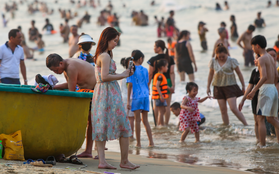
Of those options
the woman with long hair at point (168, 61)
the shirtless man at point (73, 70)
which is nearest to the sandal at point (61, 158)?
the shirtless man at point (73, 70)

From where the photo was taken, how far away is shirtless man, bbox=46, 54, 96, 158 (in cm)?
407

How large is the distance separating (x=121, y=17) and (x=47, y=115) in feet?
139

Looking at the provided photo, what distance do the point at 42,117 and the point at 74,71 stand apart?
0.75 m

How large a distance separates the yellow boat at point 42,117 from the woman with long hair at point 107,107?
0.27 metres

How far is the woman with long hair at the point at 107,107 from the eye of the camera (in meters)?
3.71

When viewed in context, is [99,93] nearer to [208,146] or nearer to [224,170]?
[224,170]

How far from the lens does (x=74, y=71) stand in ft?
13.8

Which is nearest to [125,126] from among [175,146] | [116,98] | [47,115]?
[116,98]

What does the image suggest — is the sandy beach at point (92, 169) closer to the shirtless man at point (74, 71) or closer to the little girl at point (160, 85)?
the shirtless man at point (74, 71)

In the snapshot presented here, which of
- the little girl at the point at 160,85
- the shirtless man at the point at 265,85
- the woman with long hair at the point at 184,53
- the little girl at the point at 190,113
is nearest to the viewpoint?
the shirtless man at the point at 265,85

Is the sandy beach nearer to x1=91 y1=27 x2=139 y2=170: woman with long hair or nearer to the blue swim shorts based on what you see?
x1=91 y1=27 x2=139 y2=170: woman with long hair

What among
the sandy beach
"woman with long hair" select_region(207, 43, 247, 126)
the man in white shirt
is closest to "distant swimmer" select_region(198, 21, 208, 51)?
"woman with long hair" select_region(207, 43, 247, 126)

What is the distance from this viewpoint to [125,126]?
3.80 metres

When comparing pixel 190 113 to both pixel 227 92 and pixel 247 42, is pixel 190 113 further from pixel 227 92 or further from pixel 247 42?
pixel 247 42
